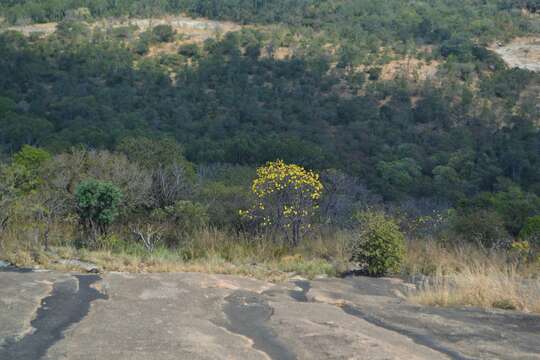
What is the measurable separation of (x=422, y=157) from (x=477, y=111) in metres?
11.1

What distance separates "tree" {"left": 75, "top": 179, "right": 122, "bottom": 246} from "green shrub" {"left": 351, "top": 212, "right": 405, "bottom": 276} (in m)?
5.43

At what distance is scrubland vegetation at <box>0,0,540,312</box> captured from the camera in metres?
11.4

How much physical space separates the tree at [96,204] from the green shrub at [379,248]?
17.8 feet

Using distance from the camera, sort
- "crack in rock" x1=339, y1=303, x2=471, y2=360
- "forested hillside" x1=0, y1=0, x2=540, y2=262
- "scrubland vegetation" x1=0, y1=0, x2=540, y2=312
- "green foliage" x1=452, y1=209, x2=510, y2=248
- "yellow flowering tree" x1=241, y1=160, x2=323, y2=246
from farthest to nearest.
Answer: "forested hillside" x1=0, y1=0, x2=540, y2=262 < "green foliage" x1=452, y1=209, x2=510, y2=248 < "yellow flowering tree" x1=241, y1=160, x2=323, y2=246 < "scrubland vegetation" x1=0, y1=0, x2=540, y2=312 < "crack in rock" x1=339, y1=303, x2=471, y2=360

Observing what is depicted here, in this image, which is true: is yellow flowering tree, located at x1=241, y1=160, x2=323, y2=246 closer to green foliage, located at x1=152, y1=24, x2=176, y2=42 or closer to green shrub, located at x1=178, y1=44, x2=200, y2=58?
green shrub, located at x1=178, y1=44, x2=200, y2=58

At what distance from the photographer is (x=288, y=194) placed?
14.2 meters

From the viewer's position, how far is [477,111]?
58.2 m

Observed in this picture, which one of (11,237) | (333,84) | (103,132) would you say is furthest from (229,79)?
(11,237)

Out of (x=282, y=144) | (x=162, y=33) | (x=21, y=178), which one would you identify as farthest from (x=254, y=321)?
(x=162, y=33)

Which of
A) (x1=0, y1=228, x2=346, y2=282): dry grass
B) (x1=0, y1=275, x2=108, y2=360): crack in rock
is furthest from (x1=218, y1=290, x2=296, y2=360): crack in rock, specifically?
(x1=0, y1=228, x2=346, y2=282): dry grass

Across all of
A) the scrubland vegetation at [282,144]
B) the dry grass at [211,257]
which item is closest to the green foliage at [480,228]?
the scrubland vegetation at [282,144]

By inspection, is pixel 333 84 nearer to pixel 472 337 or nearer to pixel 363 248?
pixel 363 248

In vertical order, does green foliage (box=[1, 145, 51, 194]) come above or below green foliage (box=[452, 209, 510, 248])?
above

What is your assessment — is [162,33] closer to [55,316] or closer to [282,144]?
[282,144]
